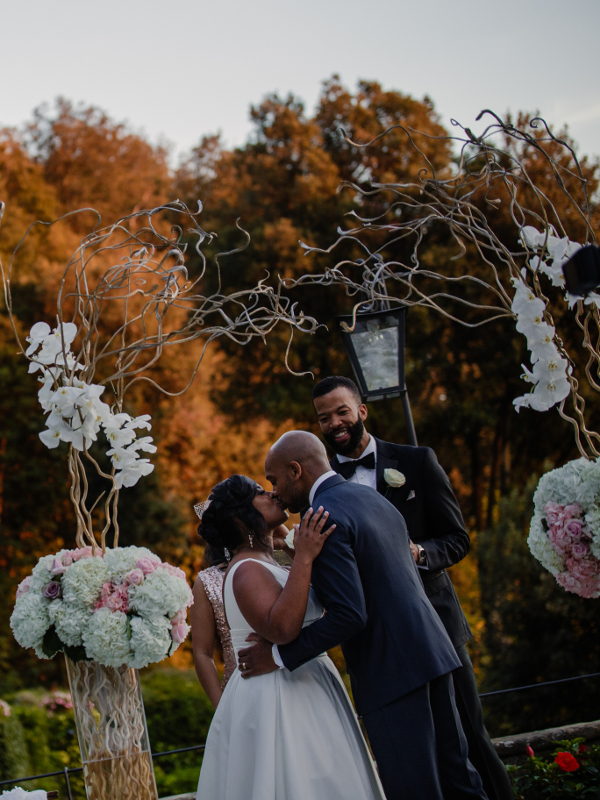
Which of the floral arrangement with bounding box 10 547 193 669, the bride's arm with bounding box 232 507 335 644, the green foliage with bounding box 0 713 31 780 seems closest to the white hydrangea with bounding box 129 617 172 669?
the floral arrangement with bounding box 10 547 193 669

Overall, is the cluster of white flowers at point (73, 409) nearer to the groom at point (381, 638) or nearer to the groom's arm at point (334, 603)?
the groom at point (381, 638)

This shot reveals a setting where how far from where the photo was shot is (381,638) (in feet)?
7.93

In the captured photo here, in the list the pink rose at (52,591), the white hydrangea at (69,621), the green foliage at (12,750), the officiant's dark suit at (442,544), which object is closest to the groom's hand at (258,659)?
the white hydrangea at (69,621)

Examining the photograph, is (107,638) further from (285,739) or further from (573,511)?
(573,511)

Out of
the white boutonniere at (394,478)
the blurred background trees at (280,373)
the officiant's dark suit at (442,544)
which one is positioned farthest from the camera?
the blurred background trees at (280,373)

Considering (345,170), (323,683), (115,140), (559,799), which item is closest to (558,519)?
(323,683)

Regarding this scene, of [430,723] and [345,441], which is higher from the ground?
[345,441]

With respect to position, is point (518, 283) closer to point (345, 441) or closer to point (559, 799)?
point (345, 441)

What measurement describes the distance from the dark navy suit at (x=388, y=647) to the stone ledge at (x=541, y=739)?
81.1 inches

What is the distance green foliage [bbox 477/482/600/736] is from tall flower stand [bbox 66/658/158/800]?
20.1ft

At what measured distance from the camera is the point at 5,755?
693 cm

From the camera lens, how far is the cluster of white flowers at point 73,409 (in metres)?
2.70

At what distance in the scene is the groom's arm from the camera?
2.29 m

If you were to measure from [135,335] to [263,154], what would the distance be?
13.9ft
